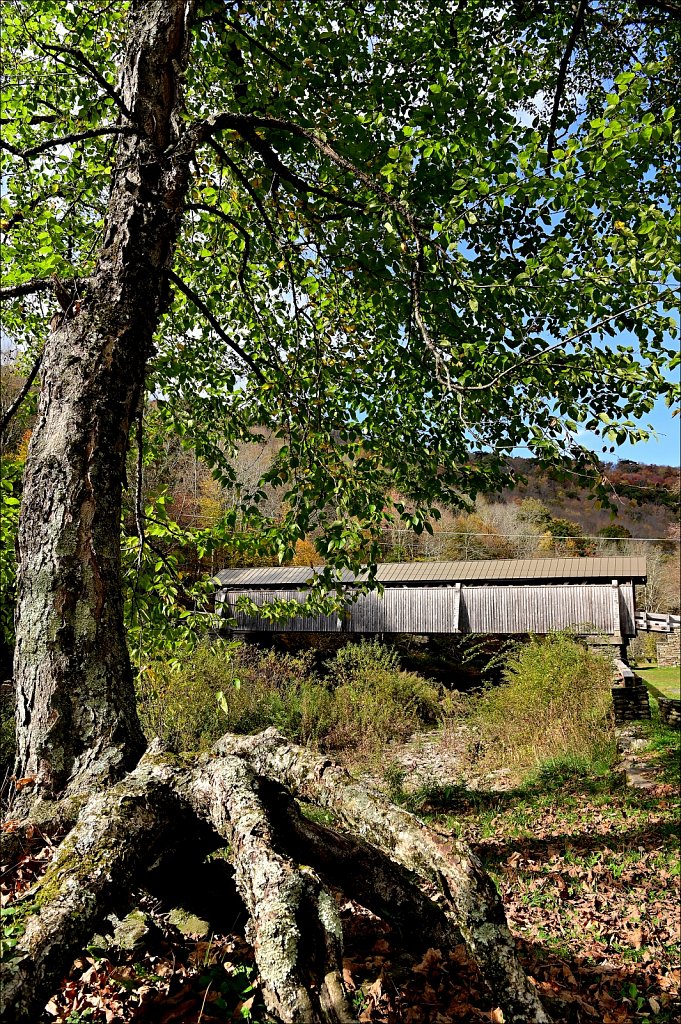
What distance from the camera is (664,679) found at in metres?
20.5

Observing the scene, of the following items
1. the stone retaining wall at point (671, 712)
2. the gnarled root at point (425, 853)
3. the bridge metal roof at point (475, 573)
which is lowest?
the stone retaining wall at point (671, 712)

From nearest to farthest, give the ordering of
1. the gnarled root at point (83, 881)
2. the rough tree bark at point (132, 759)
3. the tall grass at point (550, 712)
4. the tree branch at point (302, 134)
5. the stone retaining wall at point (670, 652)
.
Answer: the gnarled root at point (83, 881) < the rough tree bark at point (132, 759) < the tree branch at point (302, 134) < the tall grass at point (550, 712) < the stone retaining wall at point (670, 652)

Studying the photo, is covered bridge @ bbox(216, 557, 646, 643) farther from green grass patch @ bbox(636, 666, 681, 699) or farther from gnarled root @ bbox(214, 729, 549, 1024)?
gnarled root @ bbox(214, 729, 549, 1024)

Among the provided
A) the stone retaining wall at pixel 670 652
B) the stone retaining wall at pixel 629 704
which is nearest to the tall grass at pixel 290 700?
the stone retaining wall at pixel 629 704

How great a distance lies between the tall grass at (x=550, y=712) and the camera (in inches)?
393

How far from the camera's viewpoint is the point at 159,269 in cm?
329

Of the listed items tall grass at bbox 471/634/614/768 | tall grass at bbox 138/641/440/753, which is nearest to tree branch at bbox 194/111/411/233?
tall grass at bbox 138/641/440/753

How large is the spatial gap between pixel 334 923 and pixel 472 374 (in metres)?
2.34

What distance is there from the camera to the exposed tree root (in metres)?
1.63

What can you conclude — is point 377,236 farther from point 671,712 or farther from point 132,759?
point 671,712

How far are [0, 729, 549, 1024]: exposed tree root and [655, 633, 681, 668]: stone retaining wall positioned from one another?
24.9 metres

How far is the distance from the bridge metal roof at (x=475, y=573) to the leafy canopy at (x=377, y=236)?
11.1 m

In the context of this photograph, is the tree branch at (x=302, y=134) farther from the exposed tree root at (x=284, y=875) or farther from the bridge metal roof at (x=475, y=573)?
the bridge metal roof at (x=475, y=573)

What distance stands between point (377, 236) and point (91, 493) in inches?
112
